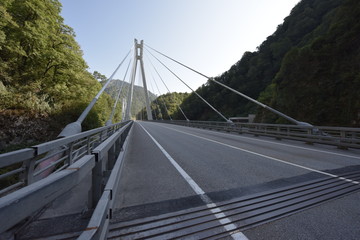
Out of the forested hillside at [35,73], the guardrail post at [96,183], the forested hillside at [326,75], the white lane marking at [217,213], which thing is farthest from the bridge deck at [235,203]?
the forested hillside at [326,75]

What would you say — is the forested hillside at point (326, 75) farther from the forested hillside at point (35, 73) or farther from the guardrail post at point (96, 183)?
the forested hillside at point (35, 73)

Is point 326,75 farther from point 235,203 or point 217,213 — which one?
point 217,213

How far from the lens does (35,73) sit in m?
16.1

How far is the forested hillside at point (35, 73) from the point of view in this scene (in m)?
13.0

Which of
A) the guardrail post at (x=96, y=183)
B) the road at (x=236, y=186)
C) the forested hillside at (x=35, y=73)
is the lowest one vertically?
the road at (x=236, y=186)

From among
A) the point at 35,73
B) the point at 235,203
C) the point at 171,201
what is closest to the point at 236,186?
the point at 235,203

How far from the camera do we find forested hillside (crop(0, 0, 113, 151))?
1301 cm

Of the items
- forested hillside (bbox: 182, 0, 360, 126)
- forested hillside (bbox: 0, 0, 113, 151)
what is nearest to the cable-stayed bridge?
forested hillside (bbox: 0, 0, 113, 151)

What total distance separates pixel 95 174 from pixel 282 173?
4.61 metres

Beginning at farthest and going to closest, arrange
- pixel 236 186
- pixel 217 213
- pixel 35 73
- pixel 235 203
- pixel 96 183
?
pixel 35 73 < pixel 236 186 < pixel 235 203 < pixel 217 213 < pixel 96 183

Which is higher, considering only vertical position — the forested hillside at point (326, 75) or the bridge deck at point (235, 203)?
the forested hillside at point (326, 75)

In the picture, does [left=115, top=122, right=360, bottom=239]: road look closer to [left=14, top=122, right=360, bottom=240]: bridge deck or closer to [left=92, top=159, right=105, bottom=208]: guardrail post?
[left=14, top=122, right=360, bottom=240]: bridge deck

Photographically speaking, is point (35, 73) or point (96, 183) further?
point (35, 73)

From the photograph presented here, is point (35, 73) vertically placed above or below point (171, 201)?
above
